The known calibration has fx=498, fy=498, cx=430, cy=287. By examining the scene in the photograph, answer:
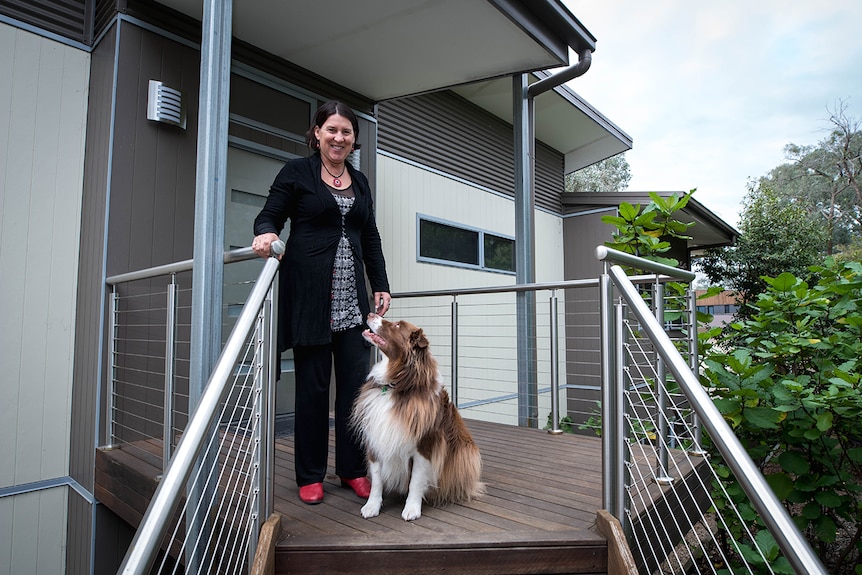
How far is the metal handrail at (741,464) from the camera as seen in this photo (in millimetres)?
960

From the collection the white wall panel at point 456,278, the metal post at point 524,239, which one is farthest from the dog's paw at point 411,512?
the white wall panel at point 456,278

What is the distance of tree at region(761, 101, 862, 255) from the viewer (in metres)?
20.2

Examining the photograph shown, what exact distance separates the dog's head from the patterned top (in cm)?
15

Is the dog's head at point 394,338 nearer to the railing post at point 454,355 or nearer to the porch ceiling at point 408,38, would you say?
the railing post at point 454,355

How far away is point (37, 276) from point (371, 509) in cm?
255

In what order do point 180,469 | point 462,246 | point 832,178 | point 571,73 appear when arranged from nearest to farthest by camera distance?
1. point 180,469
2. point 571,73
3. point 462,246
4. point 832,178

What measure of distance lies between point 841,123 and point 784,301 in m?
23.6

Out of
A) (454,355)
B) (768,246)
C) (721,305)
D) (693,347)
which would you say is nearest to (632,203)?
(768,246)

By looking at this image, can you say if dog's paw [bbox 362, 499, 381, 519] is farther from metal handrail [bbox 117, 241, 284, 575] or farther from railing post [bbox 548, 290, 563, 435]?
railing post [bbox 548, 290, 563, 435]

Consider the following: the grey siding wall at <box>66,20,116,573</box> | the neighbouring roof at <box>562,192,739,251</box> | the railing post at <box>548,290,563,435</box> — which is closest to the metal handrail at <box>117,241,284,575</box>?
the grey siding wall at <box>66,20,116,573</box>

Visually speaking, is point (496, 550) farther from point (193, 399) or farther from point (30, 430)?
point (30, 430)

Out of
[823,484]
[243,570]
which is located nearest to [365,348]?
[243,570]

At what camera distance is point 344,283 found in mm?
2150

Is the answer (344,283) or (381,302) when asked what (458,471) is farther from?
(344,283)
